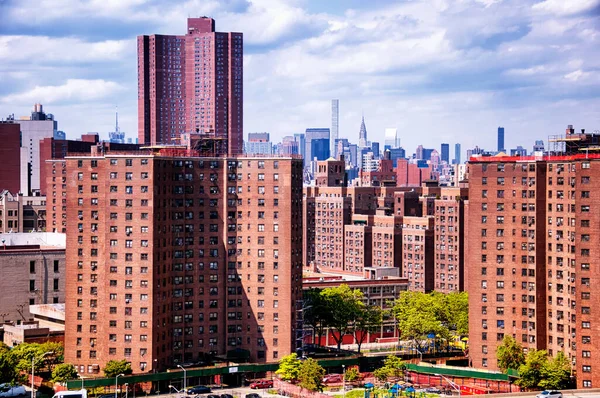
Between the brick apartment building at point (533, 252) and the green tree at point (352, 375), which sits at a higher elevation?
the brick apartment building at point (533, 252)

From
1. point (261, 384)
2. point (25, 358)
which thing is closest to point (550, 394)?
point (261, 384)

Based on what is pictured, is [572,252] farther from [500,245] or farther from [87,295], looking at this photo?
[87,295]

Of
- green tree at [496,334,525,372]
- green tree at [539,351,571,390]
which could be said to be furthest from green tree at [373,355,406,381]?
green tree at [539,351,571,390]

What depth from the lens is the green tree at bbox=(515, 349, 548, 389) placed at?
167 m

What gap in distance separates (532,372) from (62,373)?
7517 cm

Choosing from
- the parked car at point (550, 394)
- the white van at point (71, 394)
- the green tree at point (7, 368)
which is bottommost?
the parked car at point (550, 394)

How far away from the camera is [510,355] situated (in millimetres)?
174625

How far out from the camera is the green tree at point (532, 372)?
16700 centimetres

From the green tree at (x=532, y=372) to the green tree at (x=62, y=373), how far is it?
72.4 m

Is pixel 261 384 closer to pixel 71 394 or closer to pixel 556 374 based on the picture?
pixel 71 394

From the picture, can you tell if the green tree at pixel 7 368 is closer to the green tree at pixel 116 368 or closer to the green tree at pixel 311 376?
the green tree at pixel 116 368

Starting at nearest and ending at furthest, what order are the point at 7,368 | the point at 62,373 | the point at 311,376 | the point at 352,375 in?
the point at 7,368 → the point at 62,373 → the point at 311,376 → the point at 352,375

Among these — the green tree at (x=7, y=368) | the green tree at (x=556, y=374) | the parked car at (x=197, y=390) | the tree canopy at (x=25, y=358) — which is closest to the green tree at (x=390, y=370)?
the green tree at (x=556, y=374)

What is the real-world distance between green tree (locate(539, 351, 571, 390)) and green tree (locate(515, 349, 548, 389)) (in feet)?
2.63
